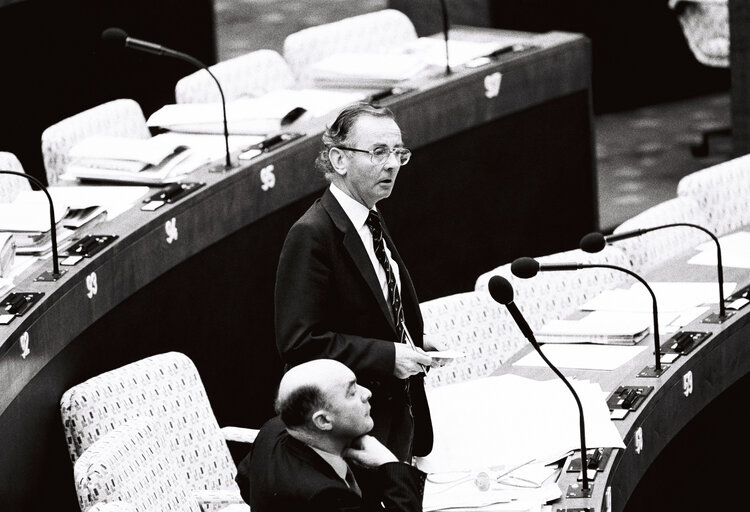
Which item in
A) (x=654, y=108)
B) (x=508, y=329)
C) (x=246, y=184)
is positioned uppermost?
(x=246, y=184)

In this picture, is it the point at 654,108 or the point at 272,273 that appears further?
the point at 654,108

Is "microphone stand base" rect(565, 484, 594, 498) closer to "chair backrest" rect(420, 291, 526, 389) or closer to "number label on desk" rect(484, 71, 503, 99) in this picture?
"chair backrest" rect(420, 291, 526, 389)

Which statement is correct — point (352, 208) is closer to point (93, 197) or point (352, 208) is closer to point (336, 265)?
point (336, 265)

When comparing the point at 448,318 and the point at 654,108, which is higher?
the point at 448,318

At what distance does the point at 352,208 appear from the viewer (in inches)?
137

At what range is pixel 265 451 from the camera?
120 inches

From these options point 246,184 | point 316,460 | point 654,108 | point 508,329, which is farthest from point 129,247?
point 654,108

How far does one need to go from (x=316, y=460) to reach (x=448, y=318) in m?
1.58

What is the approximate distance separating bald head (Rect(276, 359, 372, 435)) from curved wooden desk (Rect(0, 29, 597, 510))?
967mm

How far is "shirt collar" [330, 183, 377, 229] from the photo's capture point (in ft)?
11.4

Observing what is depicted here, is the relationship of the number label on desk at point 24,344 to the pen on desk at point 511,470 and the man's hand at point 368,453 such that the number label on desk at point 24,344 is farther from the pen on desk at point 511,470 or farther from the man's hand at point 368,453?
the pen on desk at point 511,470

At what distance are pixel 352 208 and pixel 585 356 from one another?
1.03m

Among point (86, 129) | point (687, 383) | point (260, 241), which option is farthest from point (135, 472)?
point (86, 129)

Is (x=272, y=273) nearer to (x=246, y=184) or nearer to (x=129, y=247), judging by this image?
(x=246, y=184)
